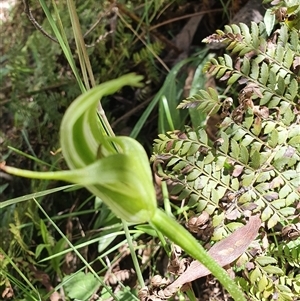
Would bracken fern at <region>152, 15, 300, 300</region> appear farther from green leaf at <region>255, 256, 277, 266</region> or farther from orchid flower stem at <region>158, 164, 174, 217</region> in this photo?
orchid flower stem at <region>158, 164, 174, 217</region>

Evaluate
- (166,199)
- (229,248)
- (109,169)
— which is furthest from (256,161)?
(109,169)

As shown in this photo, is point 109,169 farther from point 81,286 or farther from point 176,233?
point 81,286

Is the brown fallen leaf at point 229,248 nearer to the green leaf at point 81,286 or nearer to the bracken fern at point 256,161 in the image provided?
the bracken fern at point 256,161

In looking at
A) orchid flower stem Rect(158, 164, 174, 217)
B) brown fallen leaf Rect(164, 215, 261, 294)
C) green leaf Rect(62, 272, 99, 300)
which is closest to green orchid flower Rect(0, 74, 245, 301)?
brown fallen leaf Rect(164, 215, 261, 294)

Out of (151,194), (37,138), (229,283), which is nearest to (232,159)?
(229,283)

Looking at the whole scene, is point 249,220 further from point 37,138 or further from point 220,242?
point 37,138

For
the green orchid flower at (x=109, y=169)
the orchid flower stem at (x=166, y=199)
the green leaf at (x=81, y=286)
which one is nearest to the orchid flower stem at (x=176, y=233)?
the green orchid flower at (x=109, y=169)

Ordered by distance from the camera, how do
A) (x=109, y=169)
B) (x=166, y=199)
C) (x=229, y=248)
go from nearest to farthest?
(x=109, y=169)
(x=229, y=248)
(x=166, y=199)
